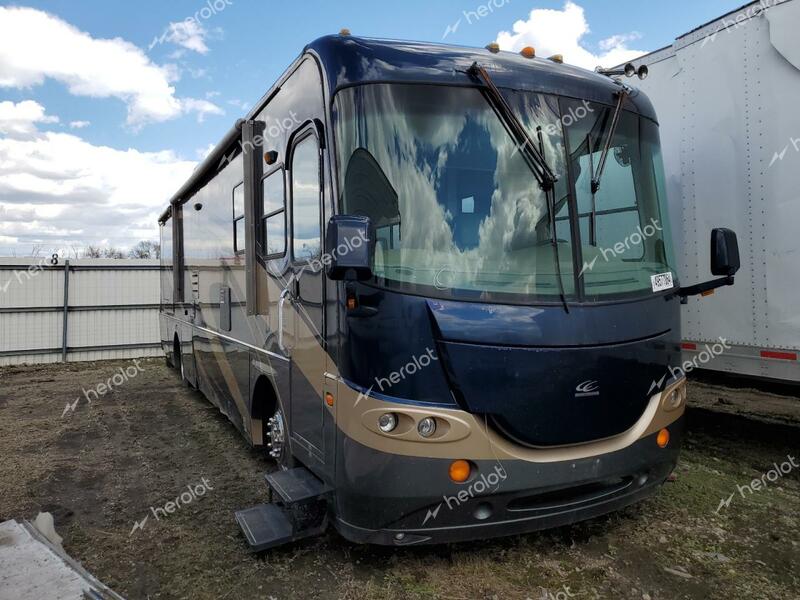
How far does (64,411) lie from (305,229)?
6760 millimetres

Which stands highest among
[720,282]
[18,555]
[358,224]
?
[358,224]

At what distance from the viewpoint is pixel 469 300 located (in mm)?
2908

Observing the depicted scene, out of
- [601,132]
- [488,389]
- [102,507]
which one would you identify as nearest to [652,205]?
[601,132]

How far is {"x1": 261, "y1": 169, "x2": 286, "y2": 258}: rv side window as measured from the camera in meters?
3.96

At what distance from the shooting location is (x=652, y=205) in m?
3.76

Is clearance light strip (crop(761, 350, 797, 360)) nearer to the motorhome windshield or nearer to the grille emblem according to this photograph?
the motorhome windshield

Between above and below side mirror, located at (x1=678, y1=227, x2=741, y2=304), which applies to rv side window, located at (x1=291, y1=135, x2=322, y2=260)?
above

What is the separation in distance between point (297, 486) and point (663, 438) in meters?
2.25

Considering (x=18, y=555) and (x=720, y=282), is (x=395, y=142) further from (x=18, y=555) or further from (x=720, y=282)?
(x=18, y=555)
